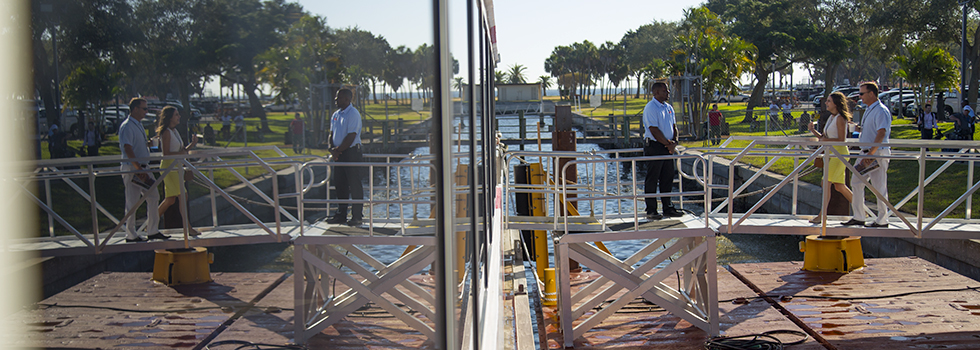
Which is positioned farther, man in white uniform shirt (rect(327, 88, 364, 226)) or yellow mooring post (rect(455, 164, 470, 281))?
yellow mooring post (rect(455, 164, 470, 281))

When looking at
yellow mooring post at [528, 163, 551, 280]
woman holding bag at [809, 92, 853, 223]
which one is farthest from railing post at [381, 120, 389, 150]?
yellow mooring post at [528, 163, 551, 280]

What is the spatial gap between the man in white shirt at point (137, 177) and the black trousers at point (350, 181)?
0.19 m

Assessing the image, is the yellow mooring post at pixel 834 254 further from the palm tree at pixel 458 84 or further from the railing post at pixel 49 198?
the railing post at pixel 49 198

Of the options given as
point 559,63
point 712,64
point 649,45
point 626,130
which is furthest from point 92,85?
point 559,63

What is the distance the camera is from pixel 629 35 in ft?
277

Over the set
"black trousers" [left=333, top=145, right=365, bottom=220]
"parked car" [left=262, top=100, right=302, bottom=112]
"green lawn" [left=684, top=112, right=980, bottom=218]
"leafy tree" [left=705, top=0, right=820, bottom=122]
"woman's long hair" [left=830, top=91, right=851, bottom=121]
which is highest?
"leafy tree" [left=705, top=0, right=820, bottom=122]

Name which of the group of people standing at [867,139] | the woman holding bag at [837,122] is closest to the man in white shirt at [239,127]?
the group of people standing at [867,139]

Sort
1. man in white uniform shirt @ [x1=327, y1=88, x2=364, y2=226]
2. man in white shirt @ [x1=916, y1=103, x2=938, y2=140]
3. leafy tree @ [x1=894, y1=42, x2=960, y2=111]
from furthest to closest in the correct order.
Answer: leafy tree @ [x1=894, y1=42, x2=960, y2=111]
man in white shirt @ [x1=916, y1=103, x2=938, y2=140]
man in white uniform shirt @ [x1=327, y1=88, x2=364, y2=226]

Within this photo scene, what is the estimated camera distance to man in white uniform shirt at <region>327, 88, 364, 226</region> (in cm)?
61

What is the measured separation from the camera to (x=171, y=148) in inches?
19.1

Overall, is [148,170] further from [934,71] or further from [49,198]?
[934,71]

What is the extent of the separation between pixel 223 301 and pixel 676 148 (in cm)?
632

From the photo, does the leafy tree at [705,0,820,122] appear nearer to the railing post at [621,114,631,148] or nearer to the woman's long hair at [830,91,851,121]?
the railing post at [621,114,631,148]

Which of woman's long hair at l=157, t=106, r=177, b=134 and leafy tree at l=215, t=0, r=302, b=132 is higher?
leafy tree at l=215, t=0, r=302, b=132
